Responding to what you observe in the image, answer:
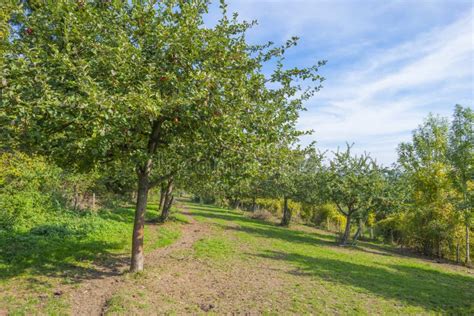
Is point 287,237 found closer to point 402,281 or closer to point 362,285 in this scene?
point 402,281

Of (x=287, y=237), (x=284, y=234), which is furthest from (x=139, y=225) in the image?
(x=284, y=234)

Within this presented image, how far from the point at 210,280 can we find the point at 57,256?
5655 millimetres

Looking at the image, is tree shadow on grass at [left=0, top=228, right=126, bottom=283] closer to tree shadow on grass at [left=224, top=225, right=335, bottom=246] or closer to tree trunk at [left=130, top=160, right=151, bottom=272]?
tree trunk at [left=130, top=160, right=151, bottom=272]

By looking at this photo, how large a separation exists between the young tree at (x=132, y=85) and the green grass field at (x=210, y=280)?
80.6 inches

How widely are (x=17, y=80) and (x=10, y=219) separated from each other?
9062 millimetres

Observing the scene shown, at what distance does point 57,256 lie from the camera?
10586mm

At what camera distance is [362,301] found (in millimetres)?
9109

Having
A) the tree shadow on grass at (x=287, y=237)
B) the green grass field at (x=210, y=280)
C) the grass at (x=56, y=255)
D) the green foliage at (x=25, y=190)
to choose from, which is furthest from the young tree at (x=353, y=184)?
the green foliage at (x=25, y=190)

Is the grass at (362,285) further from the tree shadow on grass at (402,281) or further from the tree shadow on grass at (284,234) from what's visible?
the tree shadow on grass at (284,234)

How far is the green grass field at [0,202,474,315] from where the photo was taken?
7617 mm

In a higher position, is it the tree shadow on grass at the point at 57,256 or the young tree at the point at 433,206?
the young tree at the point at 433,206

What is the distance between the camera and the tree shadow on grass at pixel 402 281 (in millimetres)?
10172

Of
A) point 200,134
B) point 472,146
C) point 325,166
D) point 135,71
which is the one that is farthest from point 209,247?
point 472,146

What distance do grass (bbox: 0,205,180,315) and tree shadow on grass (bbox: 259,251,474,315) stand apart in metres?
7.34
